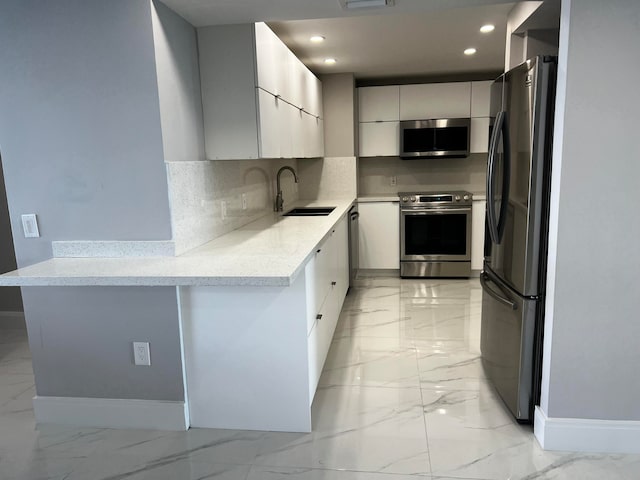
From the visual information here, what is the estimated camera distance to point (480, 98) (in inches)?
197

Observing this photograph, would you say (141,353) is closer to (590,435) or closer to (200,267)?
(200,267)

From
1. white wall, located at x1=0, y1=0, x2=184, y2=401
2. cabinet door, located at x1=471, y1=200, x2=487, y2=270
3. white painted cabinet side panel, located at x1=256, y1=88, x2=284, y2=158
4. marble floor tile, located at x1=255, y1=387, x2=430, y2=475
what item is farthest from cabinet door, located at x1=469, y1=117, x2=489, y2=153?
white wall, located at x1=0, y1=0, x2=184, y2=401

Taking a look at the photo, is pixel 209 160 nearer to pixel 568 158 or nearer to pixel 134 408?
pixel 134 408

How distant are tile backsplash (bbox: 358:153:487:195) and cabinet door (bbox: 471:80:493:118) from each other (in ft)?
1.79

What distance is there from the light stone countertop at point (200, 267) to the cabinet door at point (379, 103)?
2.84m

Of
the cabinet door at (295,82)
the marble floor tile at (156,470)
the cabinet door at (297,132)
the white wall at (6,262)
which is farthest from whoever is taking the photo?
the white wall at (6,262)

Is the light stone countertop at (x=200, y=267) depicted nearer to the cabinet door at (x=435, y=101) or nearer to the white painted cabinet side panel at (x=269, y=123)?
the white painted cabinet side panel at (x=269, y=123)

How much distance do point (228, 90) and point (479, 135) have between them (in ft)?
11.1

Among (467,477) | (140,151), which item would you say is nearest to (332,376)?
(467,477)

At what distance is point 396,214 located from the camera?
5.03 m

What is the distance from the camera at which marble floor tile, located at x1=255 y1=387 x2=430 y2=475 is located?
2012 mm

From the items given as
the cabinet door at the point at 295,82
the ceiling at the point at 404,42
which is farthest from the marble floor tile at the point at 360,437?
the ceiling at the point at 404,42

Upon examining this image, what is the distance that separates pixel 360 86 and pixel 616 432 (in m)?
4.43

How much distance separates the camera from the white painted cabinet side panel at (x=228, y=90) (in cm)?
256
